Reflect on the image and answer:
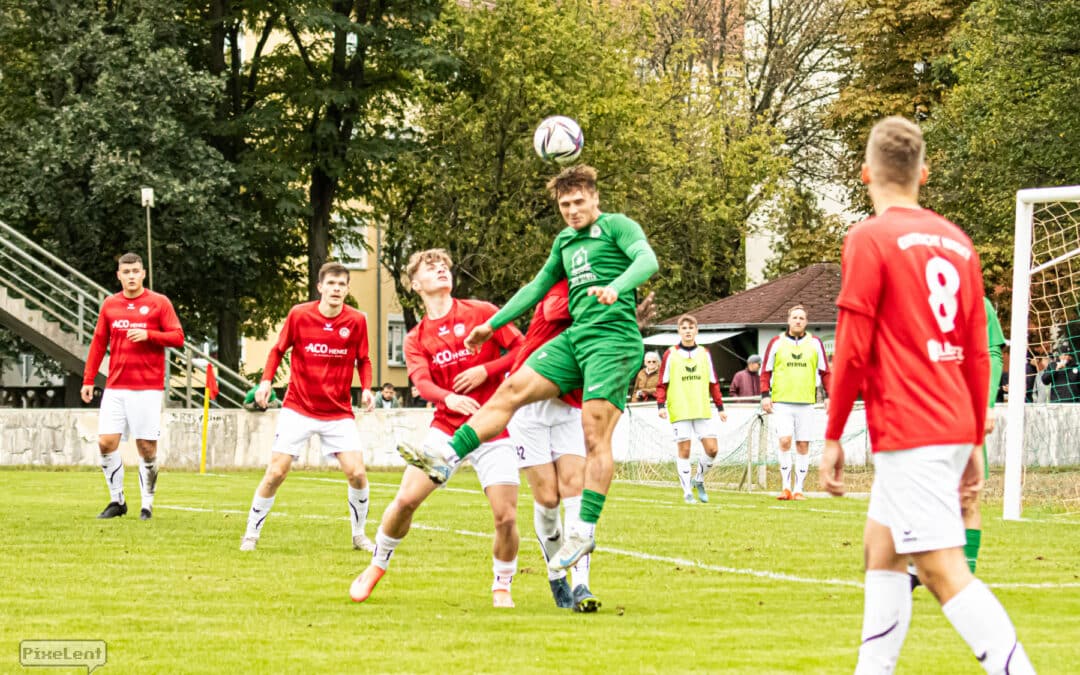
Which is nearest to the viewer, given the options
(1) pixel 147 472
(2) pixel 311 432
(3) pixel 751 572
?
(3) pixel 751 572

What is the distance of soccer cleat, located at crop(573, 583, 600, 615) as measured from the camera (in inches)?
361

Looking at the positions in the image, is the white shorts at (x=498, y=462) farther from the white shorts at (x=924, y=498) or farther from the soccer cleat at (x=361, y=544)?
the white shorts at (x=924, y=498)

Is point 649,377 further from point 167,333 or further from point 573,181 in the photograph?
point 573,181

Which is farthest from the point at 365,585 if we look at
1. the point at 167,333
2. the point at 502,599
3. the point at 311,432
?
the point at 167,333

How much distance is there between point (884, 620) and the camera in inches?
224

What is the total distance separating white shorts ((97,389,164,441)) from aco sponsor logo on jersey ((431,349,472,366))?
21.9ft

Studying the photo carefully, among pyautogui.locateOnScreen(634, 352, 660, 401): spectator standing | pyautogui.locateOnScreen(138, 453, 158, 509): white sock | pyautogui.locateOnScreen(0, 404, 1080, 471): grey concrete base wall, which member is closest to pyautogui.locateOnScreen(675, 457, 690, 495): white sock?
pyautogui.locateOnScreen(0, 404, 1080, 471): grey concrete base wall

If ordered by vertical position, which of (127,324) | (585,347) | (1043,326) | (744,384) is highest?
(1043,326)

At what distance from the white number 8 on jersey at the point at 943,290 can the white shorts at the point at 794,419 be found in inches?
634

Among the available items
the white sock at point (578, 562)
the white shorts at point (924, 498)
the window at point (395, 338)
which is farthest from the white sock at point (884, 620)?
the window at point (395, 338)

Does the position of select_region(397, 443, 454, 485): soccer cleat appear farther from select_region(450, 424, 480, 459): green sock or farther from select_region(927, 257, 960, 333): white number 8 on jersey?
select_region(927, 257, 960, 333): white number 8 on jersey

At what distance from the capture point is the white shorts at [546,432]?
9516 millimetres

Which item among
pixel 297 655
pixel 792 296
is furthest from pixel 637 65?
pixel 297 655

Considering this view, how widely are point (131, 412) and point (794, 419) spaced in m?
9.37
